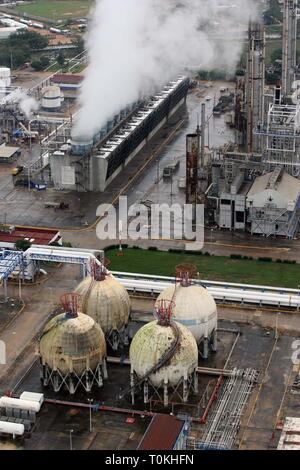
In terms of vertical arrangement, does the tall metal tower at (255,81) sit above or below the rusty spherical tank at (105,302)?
above

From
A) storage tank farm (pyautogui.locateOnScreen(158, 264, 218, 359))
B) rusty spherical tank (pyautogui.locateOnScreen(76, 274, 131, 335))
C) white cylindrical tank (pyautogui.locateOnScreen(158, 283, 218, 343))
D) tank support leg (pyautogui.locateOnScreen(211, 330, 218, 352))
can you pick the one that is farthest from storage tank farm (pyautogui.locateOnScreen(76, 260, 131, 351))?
tank support leg (pyautogui.locateOnScreen(211, 330, 218, 352))

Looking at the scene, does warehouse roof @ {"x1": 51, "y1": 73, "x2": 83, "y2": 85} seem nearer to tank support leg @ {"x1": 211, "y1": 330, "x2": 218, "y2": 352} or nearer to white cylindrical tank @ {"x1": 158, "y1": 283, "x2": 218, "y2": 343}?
tank support leg @ {"x1": 211, "y1": 330, "x2": 218, "y2": 352}

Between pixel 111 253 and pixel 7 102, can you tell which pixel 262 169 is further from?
pixel 7 102

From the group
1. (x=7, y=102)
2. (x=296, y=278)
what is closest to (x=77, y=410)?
(x=296, y=278)

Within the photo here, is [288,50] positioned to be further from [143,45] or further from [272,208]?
[272,208]

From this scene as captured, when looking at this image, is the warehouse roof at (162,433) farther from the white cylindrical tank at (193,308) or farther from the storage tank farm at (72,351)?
the white cylindrical tank at (193,308)

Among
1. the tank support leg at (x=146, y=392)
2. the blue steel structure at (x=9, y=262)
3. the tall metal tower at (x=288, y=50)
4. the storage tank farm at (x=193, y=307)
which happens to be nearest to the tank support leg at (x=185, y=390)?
the tank support leg at (x=146, y=392)

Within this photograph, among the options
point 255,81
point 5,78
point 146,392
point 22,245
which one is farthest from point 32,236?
point 5,78
